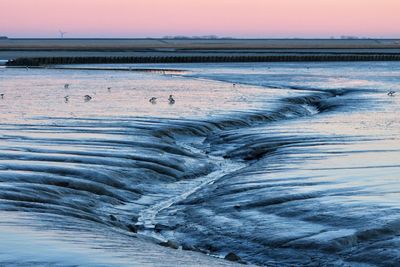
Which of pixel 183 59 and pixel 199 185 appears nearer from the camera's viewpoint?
pixel 199 185

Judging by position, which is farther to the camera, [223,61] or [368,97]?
[223,61]

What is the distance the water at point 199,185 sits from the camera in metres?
13.4

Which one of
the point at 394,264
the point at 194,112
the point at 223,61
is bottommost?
the point at 394,264

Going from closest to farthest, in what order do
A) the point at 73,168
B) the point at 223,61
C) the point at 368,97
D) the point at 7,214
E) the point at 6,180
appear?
the point at 7,214 → the point at 6,180 → the point at 73,168 → the point at 368,97 → the point at 223,61

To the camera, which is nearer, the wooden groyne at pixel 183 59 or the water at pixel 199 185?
the water at pixel 199 185

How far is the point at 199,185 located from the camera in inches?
801

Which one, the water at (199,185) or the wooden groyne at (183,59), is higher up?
the wooden groyne at (183,59)

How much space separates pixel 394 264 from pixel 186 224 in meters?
4.51

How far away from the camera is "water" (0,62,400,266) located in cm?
1341

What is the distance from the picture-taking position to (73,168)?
65.9 ft

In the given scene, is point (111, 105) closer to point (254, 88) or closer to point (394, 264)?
point (254, 88)

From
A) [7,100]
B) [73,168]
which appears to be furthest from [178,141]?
[7,100]

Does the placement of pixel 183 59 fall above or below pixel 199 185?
above

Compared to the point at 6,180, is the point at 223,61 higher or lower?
higher
